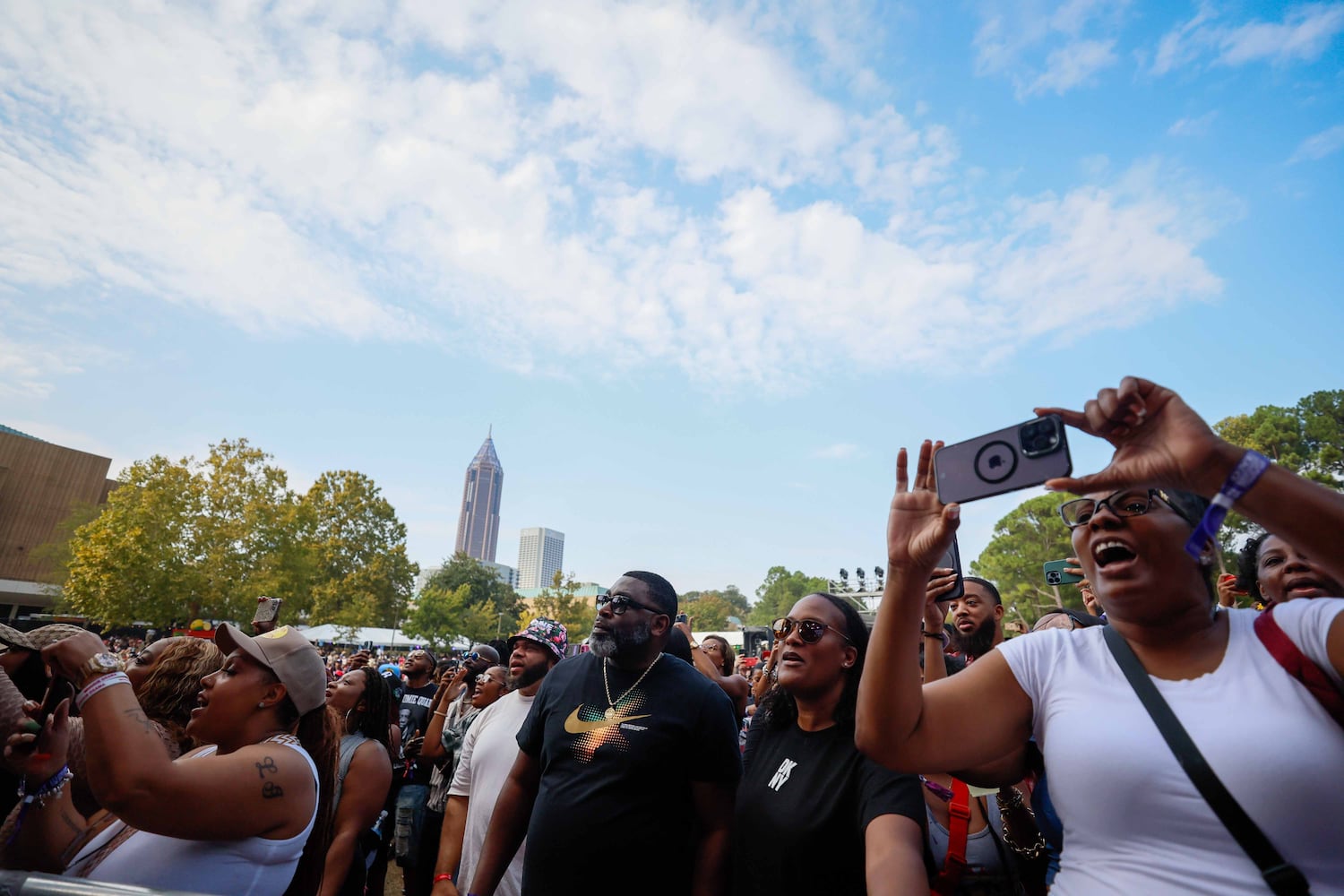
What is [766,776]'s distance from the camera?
8.48 ft

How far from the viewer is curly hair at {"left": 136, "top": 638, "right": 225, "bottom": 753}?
3342 mm

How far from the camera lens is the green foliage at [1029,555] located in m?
43.9

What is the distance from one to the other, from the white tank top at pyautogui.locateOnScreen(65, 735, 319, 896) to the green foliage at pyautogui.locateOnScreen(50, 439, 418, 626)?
31456 mm

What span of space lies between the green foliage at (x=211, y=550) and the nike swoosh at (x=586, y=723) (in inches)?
1241

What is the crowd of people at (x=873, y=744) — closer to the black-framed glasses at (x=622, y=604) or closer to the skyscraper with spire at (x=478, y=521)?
the black-framed glasses at (x=622, y=604)

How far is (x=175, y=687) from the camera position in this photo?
11.1 feet

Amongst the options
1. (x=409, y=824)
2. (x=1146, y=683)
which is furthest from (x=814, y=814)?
(x=409, y=824)

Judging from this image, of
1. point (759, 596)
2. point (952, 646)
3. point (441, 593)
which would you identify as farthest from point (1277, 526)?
point (759, 596)

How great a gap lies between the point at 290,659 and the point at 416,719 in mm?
4611

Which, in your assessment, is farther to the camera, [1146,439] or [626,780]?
[626,780]

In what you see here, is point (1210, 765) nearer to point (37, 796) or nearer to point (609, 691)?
point (609, 691)

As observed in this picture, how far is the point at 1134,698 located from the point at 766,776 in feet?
4.67

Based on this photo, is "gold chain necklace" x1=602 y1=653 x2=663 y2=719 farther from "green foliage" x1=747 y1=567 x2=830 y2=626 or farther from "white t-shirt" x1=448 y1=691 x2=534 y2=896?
"green foliage" x1=747 y1=567 x2=830 y2=626

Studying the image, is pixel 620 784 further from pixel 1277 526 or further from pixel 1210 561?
pixel 1277 526
